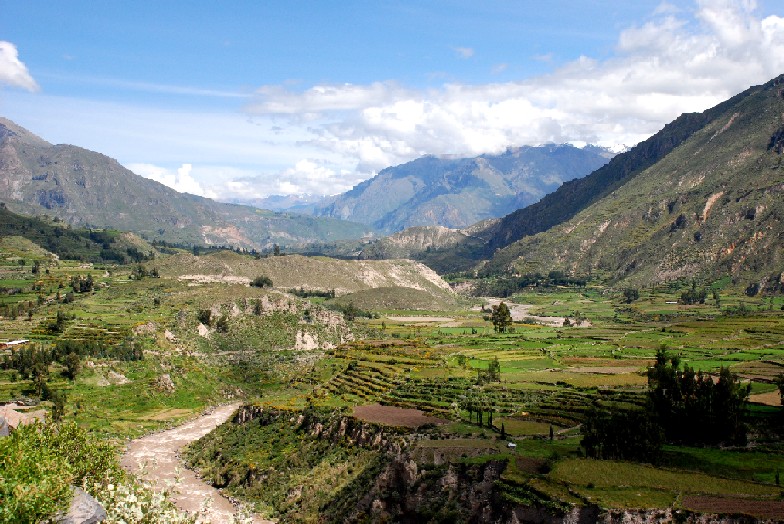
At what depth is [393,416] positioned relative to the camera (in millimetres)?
93000

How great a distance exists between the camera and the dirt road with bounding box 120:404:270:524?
283ft

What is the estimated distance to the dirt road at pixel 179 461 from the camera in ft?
283

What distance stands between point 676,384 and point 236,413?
73.1 m

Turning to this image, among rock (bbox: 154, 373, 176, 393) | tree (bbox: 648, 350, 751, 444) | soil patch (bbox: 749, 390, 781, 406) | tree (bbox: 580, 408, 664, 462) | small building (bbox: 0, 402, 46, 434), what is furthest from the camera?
rock (bbox: 154, 373, 176, 393)

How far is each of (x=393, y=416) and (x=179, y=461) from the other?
3647cm

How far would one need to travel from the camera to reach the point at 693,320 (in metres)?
196

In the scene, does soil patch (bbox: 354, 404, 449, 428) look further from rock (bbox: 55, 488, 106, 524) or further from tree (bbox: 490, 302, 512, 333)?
tree (bbox: 490, 302, 512, 333)

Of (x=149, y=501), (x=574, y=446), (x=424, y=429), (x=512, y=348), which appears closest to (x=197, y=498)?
(x=424, y=429)

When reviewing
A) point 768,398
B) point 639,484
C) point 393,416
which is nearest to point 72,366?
point 393,416

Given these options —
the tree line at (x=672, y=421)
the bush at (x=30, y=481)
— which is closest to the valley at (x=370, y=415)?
the bush at (x=30, y=481)

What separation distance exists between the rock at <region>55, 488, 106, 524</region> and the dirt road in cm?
4330

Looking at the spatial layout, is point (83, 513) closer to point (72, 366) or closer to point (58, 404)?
point (58, 404)

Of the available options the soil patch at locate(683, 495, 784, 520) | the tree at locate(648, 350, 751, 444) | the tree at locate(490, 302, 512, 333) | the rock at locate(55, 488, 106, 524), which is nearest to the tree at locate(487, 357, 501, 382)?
the tree at locate(648, 350, 751, 444)

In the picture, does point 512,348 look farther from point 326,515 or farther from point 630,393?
point 326,515
